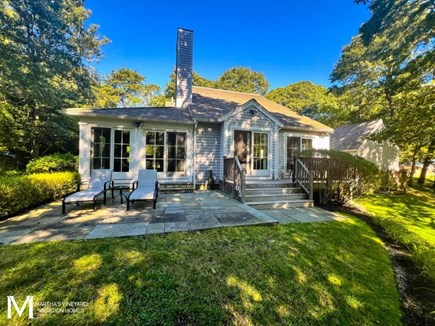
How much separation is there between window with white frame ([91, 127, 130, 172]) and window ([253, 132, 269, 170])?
5.75 m

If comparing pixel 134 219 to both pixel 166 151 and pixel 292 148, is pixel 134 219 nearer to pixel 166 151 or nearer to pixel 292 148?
pixel 166 151

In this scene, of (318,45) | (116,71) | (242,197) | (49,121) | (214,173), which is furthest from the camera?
(116,71)

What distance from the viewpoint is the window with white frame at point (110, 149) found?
316 inches

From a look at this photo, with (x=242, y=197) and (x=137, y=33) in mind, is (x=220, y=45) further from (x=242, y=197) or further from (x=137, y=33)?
(x=242, y=197)

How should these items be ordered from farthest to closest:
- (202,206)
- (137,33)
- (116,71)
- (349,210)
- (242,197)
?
(116,71) < (137,33) < (349,210) < (242,197) < (202,206)

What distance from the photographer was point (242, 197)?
21.2 feet

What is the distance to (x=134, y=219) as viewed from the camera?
4.74 m

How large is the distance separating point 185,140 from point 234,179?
3.16 meters

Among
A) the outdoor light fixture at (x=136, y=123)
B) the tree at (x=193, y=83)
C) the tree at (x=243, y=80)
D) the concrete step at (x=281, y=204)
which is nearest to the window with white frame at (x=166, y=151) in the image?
the outdoor light fixture at (x=136, y=123)

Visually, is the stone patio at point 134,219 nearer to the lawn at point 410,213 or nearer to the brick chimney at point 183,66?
the lawn at point 410,213

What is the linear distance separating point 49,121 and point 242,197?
38.7ft

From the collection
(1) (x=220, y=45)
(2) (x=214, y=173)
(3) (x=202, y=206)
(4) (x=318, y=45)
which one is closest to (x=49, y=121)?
(2) (x=214, y=173)

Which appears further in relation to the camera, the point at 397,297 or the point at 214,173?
the point at 214,173

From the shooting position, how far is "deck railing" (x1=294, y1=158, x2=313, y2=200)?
703cm
